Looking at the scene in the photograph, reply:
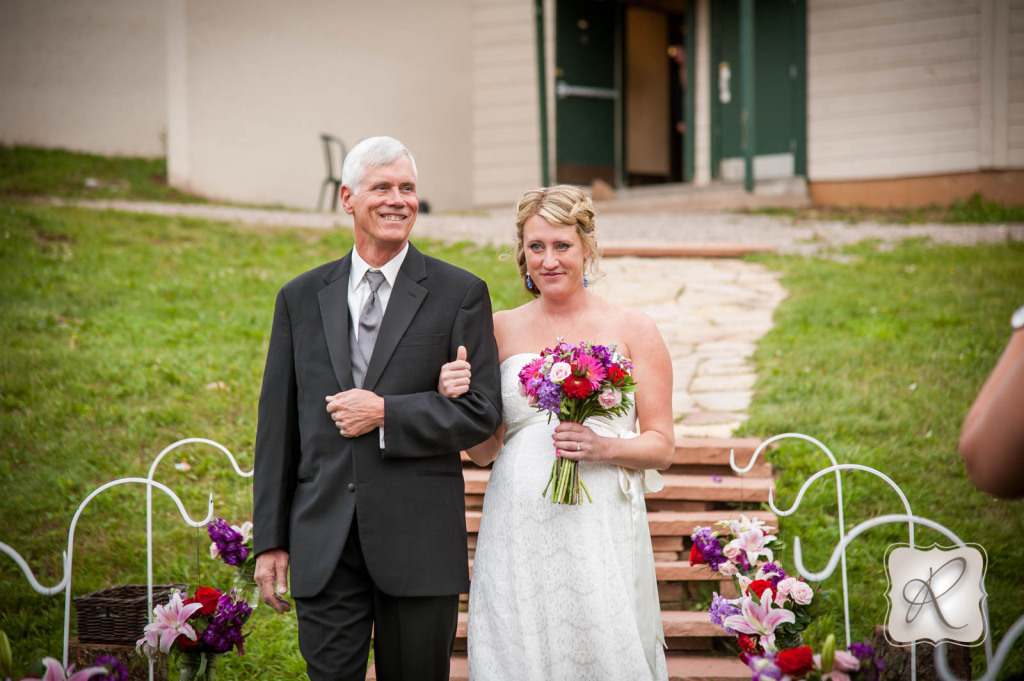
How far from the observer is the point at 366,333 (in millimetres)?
2943

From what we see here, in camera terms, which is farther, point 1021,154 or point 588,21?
point 588,21

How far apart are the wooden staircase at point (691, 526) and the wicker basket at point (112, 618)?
0.98 m

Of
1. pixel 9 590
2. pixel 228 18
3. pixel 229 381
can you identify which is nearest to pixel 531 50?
pixel 228 18

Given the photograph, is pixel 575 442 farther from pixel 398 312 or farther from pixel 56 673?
pixel 56 673

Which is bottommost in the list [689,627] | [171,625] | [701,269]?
[689,627]

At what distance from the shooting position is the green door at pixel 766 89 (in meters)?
13.8

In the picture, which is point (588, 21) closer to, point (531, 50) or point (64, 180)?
point (531, 50)

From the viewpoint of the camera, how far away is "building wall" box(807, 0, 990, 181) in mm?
12695

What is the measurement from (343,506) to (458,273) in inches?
31.9

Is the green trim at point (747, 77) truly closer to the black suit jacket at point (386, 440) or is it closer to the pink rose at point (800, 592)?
the pink rose at point (800, 592)

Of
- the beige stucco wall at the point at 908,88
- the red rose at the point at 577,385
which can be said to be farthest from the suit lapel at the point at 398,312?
the beige stucco wall at the point at 908,88

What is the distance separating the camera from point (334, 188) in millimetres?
15680

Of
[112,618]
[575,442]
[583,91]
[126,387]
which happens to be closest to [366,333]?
[575,442]

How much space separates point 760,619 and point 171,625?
74.6 inches
